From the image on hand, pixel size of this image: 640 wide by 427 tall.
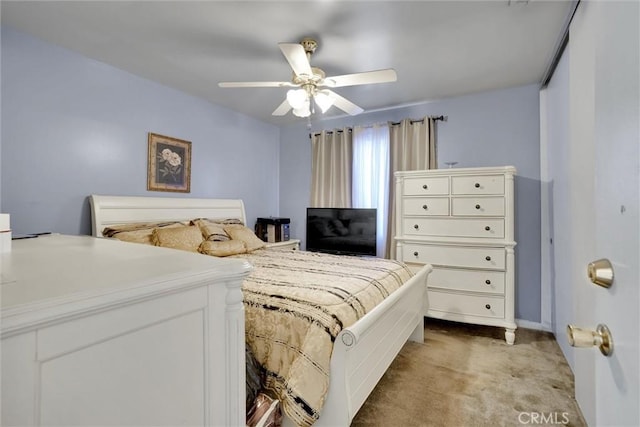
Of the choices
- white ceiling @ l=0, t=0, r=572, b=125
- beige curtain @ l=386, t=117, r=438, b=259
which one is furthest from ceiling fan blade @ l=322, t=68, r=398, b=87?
beige curtain @ l=386, t=117, r=438, b=259

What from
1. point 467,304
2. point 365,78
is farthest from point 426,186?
point 365,78

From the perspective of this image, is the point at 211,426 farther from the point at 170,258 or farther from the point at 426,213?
the point at 426,213

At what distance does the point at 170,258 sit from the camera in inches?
36.4

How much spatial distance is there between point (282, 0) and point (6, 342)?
2.09 meters

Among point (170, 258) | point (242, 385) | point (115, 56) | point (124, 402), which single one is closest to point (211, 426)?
point (242, 385)

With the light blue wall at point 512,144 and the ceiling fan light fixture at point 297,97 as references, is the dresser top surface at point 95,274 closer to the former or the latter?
the ceiling fan light fixture at point 297,97

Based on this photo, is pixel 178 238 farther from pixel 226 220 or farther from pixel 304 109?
pixel 304 109

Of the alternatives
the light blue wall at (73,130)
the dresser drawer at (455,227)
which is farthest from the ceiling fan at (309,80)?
the dresser drawer at (455,227)

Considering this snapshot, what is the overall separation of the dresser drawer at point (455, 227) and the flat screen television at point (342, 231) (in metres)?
0.59

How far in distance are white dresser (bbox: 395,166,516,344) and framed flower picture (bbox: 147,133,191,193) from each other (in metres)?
2.39

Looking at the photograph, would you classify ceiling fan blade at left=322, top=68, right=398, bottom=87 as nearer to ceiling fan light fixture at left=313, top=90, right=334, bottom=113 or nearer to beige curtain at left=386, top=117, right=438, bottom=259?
ceiling fan light fixture at left=313, top=90, right=334, bottom=113

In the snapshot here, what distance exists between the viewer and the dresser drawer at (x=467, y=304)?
2.79 m

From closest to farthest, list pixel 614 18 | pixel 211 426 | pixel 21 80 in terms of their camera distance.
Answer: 1. pixel 614 18
2. pixel 211 426
3. pixel 21 80

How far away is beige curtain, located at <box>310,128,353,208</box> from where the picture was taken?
162 inches
